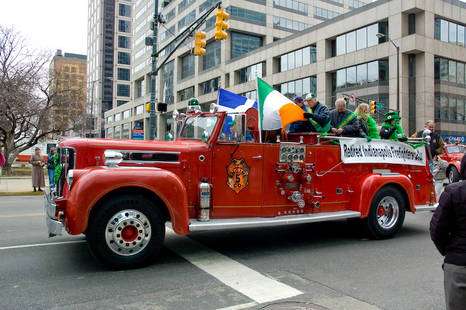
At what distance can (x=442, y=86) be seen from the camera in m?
34.1

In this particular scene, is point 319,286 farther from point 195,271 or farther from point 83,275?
point 83,275

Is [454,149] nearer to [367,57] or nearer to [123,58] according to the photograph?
[367,57]

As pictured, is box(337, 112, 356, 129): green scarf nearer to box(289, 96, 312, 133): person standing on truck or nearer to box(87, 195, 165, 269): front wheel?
box(289, 96, 312, 133): person standing on truck

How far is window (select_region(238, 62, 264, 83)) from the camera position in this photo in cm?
4828

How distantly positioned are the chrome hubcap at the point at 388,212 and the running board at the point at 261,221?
0.68 metres

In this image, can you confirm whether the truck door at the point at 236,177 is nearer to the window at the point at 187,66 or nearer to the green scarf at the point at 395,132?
the green scarf at the point at 395,132

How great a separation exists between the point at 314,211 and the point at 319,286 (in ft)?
6.76

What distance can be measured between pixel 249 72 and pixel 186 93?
1523cm

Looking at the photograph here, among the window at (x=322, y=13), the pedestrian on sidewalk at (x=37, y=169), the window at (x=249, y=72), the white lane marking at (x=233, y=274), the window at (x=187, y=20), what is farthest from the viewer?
the window at (x=322, y=13)

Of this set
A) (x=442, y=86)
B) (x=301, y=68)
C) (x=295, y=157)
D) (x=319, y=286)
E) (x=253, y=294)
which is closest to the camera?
(x=253, y=294)

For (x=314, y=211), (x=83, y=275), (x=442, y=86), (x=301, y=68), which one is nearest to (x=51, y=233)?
(x=83, y=275)

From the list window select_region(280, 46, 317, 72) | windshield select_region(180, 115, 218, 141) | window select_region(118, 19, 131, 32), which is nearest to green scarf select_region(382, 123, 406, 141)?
windshield select_region(180, 115, 218, 141)

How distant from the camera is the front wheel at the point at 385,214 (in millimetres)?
6684

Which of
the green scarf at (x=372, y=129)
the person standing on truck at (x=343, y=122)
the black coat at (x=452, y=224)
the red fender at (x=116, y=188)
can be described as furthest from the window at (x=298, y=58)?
the black coat at (x=452, y=224)
